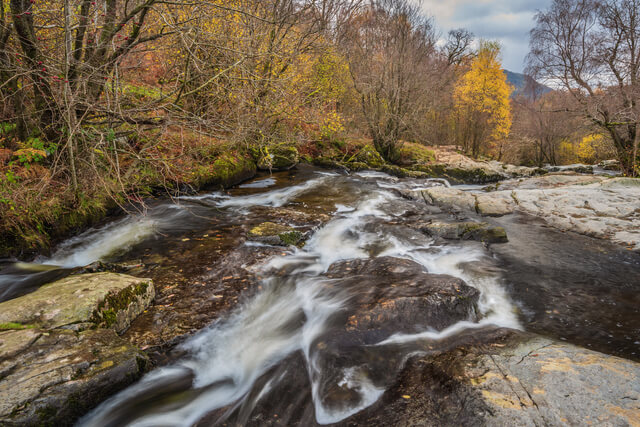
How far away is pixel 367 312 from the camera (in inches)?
136

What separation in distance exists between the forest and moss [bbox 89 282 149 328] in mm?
1870

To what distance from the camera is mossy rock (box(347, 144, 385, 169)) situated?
14.7 m

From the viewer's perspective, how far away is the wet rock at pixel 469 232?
20.2 feet

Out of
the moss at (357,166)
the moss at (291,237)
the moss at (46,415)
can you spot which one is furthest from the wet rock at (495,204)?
the moss at (46,415)

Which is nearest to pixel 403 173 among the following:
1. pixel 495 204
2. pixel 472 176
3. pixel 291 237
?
pixel 472 176

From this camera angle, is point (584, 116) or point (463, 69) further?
point (463, 69)

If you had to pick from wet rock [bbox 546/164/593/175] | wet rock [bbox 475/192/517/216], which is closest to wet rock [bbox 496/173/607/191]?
wet rock [bbox 475/192/517/216]

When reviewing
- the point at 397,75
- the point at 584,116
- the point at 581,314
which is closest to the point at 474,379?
the point at 581,314

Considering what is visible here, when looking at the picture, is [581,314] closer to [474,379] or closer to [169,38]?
[474,379]

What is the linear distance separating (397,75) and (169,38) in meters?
10.9

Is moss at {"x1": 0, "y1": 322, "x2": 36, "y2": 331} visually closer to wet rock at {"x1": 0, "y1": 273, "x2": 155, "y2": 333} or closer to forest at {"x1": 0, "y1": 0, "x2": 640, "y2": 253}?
wet rock at {"x1": 0, "y1": 273, "x2": 155, "y2": 333}

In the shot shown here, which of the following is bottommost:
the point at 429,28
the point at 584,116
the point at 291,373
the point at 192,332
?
the point at 291,373

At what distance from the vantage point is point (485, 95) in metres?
22.1

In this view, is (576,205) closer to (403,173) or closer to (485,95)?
(403,173)
